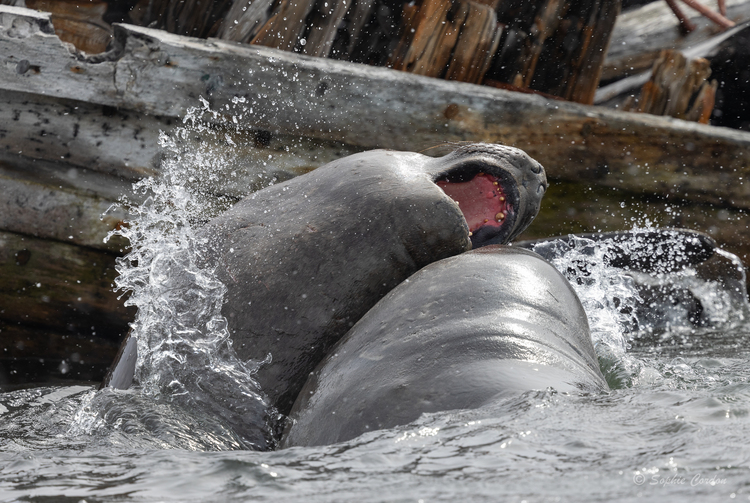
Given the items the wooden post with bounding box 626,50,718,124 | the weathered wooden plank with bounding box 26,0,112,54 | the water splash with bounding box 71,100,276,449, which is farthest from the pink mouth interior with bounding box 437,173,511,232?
the weathered wooden plank with bounding box 26,0,112,54

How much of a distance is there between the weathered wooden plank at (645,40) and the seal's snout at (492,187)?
230 inches

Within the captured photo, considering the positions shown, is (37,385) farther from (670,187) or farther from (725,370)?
(670,187)

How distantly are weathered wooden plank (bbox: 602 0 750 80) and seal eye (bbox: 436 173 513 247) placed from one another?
5862 millimetres

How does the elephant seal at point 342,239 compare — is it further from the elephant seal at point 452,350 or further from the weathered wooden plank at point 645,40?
the weathered wooden plank at point 645,40

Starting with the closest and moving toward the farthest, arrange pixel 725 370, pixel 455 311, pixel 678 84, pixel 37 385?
1. pixel 455 311
2. pixel 725 370
3. pixel 37 385
4. pixel 678 84

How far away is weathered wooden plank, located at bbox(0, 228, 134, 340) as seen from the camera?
426cm

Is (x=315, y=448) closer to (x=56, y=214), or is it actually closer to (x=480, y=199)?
(x=480, y=199)

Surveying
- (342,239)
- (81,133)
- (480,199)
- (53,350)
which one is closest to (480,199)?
(480,199)

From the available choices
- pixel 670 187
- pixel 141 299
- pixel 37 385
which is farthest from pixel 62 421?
pixel 670 187

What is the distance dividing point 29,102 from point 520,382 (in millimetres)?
3272

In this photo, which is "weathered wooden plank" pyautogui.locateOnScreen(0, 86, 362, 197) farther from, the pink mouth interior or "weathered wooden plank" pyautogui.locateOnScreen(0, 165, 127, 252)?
the pink mouth interior

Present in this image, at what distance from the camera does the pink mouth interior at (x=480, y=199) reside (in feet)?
9.71

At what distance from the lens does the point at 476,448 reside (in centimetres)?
169

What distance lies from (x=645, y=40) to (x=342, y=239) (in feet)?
22.2
